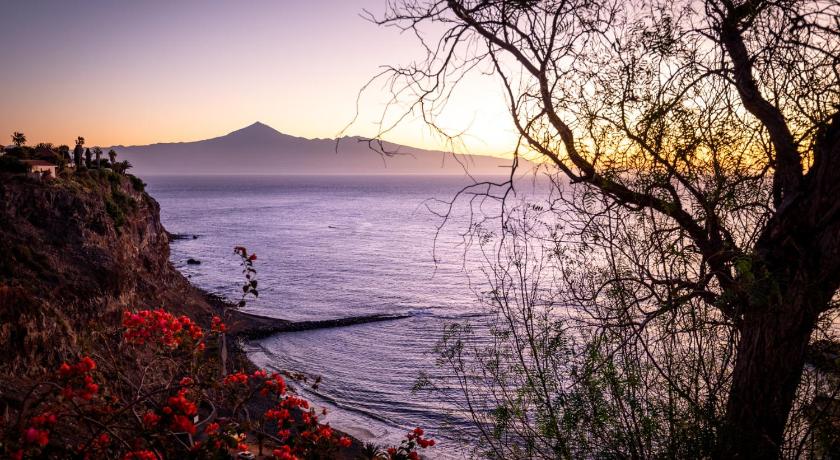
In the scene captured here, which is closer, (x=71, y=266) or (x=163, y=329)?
(x=163, y=329)

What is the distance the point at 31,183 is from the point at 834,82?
1246 inches

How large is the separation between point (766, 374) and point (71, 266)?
27012 mm

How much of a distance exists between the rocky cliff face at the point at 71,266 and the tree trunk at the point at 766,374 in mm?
17448

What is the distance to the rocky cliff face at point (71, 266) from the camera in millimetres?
18109

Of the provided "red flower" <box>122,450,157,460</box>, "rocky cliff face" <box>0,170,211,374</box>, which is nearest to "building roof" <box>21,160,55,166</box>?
"rocky cliff face" <box>0,170,211,374</box>

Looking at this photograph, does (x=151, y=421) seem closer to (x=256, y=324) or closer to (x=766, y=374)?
(x=766, y=374)

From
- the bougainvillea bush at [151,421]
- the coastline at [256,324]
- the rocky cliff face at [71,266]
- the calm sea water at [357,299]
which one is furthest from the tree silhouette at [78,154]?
the bougainvillea bush at [151,421]

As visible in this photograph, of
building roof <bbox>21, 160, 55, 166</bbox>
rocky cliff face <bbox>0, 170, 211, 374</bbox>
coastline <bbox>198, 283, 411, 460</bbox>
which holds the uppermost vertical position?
building roof <bbox>21, 160, 55, 166</bbox>

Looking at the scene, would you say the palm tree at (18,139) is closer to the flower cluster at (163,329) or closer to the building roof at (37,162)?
the building roof at (37,162)

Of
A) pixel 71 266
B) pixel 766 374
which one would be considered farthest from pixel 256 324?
pixel 766 374

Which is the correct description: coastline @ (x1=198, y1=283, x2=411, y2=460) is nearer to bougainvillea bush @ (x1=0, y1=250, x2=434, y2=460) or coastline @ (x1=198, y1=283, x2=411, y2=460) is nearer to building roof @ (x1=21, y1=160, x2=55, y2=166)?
building roof @ (x1=21, y1=160, x2=55, y2=166)

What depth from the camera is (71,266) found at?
25031 millimetres

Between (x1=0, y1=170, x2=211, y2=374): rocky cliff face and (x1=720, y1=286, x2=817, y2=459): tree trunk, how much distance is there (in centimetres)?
1745

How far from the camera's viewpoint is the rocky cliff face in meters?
18.1
